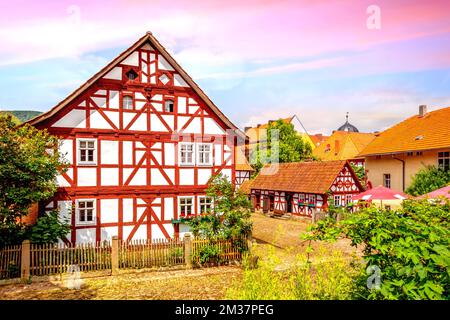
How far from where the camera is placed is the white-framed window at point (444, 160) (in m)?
23.8

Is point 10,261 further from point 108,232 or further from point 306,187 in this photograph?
point 306,187

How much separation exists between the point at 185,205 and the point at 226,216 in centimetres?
398

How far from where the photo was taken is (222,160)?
18.2m

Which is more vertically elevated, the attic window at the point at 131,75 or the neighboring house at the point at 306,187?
the attic window at the point at 131,75

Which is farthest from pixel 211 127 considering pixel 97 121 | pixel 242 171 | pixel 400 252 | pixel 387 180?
pixel 242 171

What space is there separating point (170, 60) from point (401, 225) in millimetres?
14384

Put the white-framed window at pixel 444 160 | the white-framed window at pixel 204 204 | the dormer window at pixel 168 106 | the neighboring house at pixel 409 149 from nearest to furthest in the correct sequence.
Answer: the dormer window at pixel 168 106 → the white-framed window at pixel 204 204 → the white-framed window at pixel 444 160 → the neighboring house at pixel 409 149

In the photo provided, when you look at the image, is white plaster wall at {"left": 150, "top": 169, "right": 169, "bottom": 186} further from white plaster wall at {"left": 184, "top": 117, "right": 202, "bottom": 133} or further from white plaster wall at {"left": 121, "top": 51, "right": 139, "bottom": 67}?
white plaster wall at {"left": 121, "top": 51, "right": 139, "bottom": 67}

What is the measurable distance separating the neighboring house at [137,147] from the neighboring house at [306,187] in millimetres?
11591

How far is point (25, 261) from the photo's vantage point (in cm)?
1173

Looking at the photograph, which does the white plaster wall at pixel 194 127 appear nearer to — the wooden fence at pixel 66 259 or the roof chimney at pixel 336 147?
the wooden fence at pixel 66 259

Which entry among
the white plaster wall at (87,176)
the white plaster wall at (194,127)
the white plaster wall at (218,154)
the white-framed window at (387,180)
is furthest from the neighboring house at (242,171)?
the white plaster wall at (87,176)

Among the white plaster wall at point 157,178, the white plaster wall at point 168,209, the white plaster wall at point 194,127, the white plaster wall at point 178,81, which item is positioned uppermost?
the white plaster wall at point 178,81
